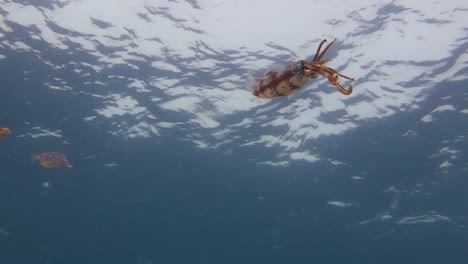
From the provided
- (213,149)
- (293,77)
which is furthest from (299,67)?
(213,149)

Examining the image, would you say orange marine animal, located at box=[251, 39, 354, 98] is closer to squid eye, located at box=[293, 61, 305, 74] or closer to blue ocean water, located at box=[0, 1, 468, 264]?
squid eye, located at box=[293, 61, 305, 74]

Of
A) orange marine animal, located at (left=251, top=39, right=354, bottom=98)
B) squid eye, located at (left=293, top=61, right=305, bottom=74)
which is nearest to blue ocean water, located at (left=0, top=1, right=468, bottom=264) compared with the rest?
orange marine animal, located at (left=251, top=39, right=354, bottom=98)

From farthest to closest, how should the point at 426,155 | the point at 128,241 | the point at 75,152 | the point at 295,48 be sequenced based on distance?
the point at 128,241, the point at 75,152, the point at 426,155, the point at 295,48

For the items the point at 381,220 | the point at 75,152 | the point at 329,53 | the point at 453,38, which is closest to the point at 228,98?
the point at 329,53

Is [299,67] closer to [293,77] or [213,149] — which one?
[293,77]

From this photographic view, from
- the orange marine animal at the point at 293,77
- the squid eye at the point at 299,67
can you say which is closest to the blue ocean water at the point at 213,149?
the orange marine animal at the point at 293,77

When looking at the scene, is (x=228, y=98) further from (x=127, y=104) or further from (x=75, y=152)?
(x=75, y=152)

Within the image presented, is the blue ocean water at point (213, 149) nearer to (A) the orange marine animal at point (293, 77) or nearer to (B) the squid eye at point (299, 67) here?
(A) the orange marine animal at point (293, 77)
